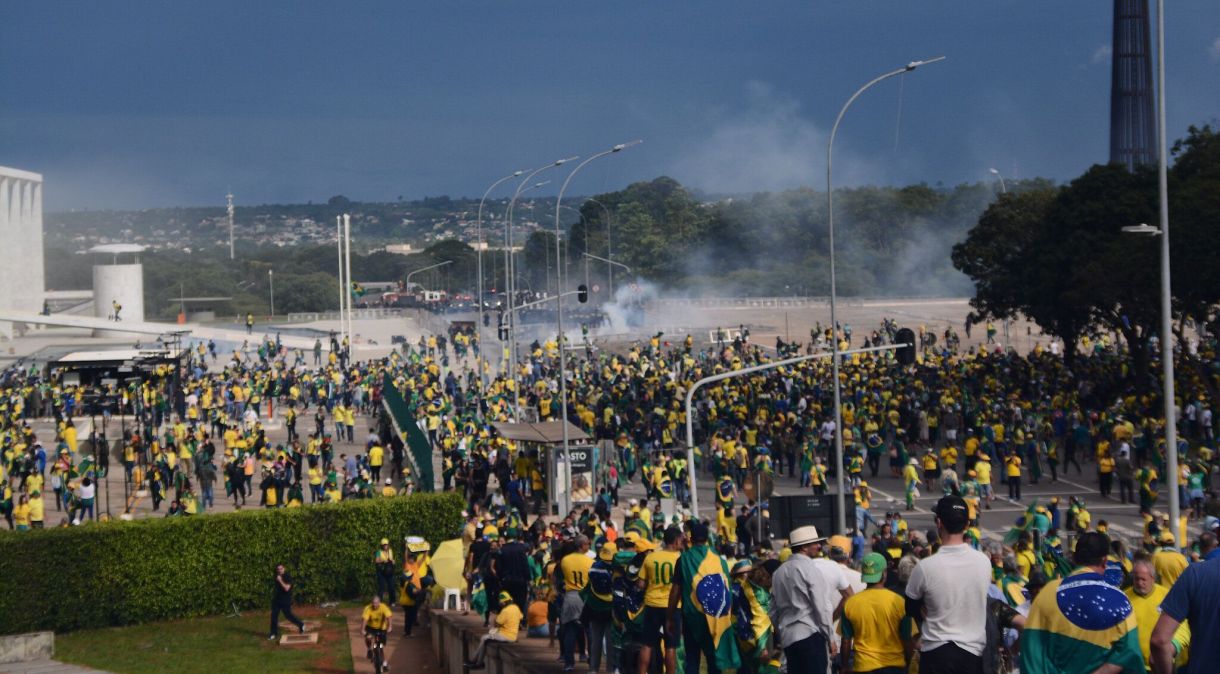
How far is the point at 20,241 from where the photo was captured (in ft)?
392

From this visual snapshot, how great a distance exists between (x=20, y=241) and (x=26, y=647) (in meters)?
102

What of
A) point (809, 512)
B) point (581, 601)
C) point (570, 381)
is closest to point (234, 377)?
point (570, 381)

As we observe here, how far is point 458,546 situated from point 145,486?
18193 mm

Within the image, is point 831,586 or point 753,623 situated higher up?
point 831,586

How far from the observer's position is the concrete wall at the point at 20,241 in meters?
116

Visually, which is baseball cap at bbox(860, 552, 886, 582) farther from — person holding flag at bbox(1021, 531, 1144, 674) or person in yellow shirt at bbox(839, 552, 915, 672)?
person holding flag at bbox(1021, 531, 1144, 674)

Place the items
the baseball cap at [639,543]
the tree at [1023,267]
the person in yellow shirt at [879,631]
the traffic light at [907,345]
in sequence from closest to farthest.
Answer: the person in yellow shirt at [879,631] → the baseball cap at [639,543] → the traffic light at [907,345] → the tree at [1023,267]

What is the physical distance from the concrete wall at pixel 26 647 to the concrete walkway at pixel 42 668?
0.17 metres

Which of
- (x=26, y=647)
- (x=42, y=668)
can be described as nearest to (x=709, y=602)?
(x=42, y=668)

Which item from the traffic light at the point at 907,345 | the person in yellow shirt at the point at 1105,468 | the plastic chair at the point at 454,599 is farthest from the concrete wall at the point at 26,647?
the person in yellow shirt at the point at 1105,468

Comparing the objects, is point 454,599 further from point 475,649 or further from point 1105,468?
point 1105,468

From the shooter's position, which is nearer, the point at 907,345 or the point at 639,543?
the point at 639,543

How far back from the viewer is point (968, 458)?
32.1 meters

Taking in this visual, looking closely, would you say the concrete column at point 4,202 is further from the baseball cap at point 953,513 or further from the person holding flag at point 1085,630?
the person holding flag at point 1085,630
